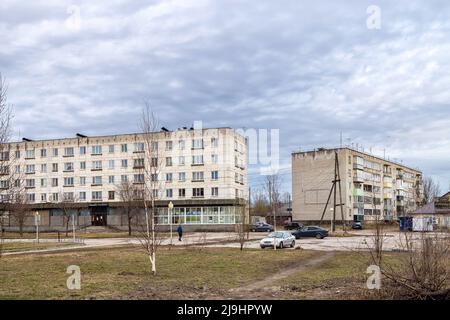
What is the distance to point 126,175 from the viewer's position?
78938mm

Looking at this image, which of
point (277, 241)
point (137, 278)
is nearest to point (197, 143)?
point (277, 241)

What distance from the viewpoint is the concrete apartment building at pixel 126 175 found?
7456 cm

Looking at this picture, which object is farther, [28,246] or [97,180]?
[97,180]

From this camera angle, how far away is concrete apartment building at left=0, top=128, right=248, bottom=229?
7456 cm

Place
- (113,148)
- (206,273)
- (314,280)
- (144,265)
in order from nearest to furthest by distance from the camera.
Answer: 1. (314,280)
2. (206,273)
3. (144,265)
4. (113,148)

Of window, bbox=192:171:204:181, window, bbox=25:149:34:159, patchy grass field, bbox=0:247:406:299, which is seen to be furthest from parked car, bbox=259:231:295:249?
window, bbox=25:149:34:159

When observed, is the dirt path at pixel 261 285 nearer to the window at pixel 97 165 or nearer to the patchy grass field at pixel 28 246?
the patchy grass field at pixel 28 246

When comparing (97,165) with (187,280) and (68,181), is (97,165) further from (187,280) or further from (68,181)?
(187,280)

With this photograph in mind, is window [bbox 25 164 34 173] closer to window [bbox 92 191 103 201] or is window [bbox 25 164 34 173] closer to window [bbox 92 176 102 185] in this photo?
window [bbox 92 176 102 185]

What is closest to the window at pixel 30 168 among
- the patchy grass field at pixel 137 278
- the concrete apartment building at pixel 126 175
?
the concrete apartment building at pixel 126 175

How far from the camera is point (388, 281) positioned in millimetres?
11727
